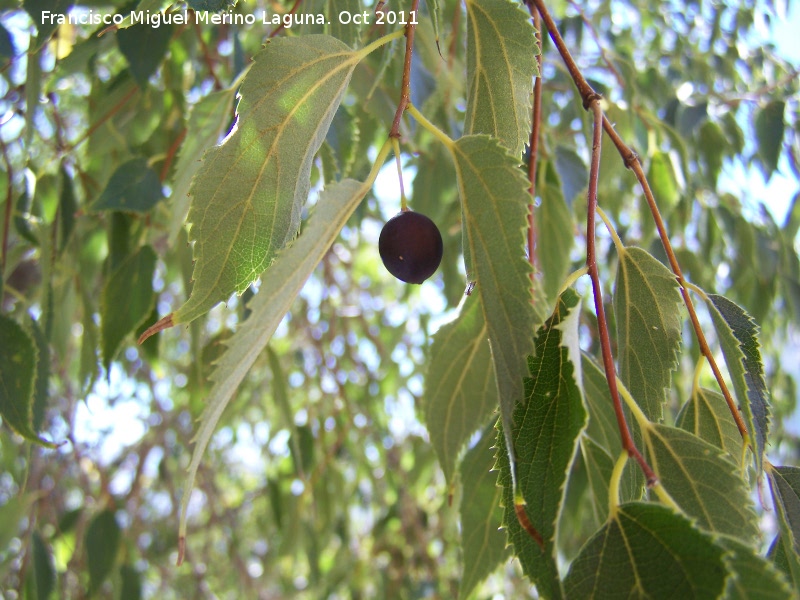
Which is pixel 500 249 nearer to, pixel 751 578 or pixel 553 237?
pixel 751 578

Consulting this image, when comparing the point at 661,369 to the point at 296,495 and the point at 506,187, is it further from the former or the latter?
the point at 296,495

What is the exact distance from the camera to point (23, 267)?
72.0 inches

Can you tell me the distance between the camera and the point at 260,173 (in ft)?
1.81

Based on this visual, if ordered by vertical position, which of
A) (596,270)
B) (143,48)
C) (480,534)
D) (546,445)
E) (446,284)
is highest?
(143,48)

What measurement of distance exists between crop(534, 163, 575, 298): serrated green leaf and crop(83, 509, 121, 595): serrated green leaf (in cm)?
96

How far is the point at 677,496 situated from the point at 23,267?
5.64ft

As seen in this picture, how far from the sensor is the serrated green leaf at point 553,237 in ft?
3.67

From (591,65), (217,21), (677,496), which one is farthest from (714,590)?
(591,65)

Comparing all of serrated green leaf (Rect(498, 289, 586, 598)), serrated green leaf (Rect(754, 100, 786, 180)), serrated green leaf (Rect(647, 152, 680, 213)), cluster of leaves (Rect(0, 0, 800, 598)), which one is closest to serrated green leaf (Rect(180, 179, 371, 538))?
cluster of leaves (Rect(0, 0, 800, 598))

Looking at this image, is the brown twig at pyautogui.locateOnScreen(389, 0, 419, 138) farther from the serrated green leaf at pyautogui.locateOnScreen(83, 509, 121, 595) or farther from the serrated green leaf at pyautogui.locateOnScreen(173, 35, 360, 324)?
the serrated green leaf at pyautogui.locateOnScreen(83, 509, 121, 595)

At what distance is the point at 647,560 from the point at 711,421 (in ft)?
0.90

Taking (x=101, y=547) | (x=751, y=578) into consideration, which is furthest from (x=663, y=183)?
(x=101, y=547)

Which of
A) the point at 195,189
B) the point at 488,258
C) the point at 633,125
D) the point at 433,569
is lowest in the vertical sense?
the point at 433,569

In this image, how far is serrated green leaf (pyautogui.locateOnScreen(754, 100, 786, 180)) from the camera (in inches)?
59.5
